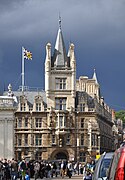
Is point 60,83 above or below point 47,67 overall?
below

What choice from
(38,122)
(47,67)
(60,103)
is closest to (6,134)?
(38,122)

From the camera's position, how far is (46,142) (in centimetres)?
9456

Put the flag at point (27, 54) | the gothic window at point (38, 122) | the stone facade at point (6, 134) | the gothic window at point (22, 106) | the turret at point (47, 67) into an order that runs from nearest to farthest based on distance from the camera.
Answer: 1. the stone facade at point (6, 134)
2. the flag at point (27, 54)
3. the gothic window at point (38, 122)
4. the turret at point (47, 67)
5. the gothic window at point (22, 106)

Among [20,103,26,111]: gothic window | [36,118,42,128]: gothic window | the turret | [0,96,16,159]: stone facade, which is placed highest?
the turret

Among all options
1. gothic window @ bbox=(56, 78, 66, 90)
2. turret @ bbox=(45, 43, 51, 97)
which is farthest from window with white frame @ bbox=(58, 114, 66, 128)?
gothic window @ bbox=(56, 78, 66, 90)

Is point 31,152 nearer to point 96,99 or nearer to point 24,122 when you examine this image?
point 24,122

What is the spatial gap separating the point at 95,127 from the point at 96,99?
7.51 m

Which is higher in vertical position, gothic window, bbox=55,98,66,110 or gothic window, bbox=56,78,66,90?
gothic window, bbox=56,78,66,90

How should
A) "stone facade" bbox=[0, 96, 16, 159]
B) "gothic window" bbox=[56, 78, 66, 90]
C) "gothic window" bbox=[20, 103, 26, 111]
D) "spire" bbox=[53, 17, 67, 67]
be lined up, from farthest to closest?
"spire" bbox=[53, 17, 67, 67] → "gothic window" bbox=[20, 103, 26, 111] → "gothic window" bbox=[56, 78, 66, 90] → "stone facade" bbox=[0, 96, 16, 159]

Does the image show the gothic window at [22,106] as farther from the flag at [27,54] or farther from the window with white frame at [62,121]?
the flag at [27,54]

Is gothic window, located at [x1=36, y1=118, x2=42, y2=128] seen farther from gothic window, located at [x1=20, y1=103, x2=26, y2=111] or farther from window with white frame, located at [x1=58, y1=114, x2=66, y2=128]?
window with white frame, located at [x1=58, y1=114, x2=66, y2=128]

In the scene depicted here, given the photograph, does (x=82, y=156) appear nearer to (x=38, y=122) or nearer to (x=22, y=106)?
(x=38, y=122)

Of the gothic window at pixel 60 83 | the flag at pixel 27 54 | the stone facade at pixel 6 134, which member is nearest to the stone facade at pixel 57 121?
the gothic window at pixel 60 83

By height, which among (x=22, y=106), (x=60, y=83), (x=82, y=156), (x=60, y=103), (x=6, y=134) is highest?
(x=60, y=83)
